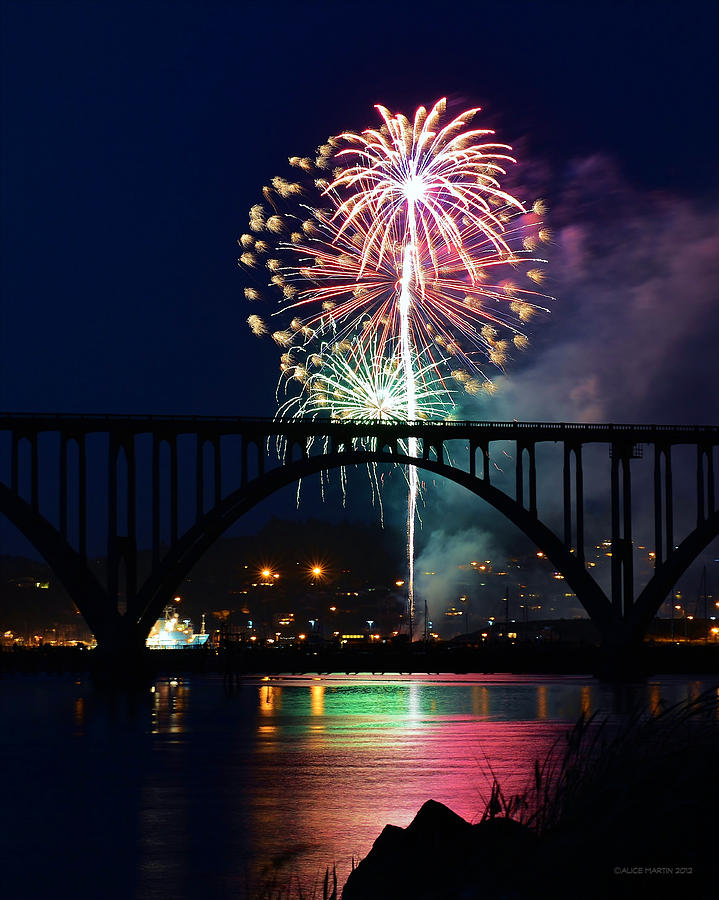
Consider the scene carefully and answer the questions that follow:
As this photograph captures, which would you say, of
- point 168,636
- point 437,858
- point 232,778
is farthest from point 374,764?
point 168,636

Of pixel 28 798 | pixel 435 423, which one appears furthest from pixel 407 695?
pixel 28 798

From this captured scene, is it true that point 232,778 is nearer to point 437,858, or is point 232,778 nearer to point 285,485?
point 437,858

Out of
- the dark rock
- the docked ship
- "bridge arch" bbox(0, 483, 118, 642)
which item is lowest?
the docked ship

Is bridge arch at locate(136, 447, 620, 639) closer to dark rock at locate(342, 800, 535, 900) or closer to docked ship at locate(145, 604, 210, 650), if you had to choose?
dark rock at locate(342, 800, 535, 900)

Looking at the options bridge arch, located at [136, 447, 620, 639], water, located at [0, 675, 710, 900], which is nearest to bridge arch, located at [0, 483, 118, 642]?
bridge arch, located at [136, 447, 620, 639]

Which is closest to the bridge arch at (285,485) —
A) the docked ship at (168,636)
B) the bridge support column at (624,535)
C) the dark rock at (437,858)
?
the bridge support column at (624,535)

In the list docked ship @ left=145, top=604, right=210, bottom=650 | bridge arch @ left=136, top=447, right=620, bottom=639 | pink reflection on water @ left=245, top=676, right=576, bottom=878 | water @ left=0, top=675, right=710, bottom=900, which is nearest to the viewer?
water @ left=0, top=675, right=710, bottom=900

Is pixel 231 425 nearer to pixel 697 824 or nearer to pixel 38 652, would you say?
pixel 38 652
